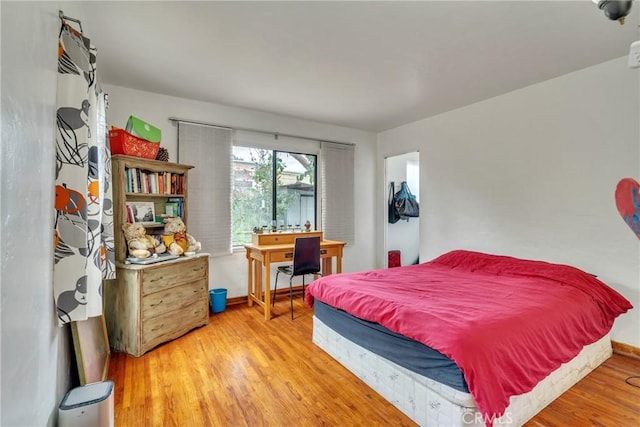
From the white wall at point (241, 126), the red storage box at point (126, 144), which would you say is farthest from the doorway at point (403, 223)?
the red storage box at point (126, 144)

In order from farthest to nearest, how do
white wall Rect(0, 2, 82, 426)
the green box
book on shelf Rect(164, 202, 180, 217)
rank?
book on shelf Rect(164, 202, 180, 217), the green box, white wall Rect(0, 2, 82, 426)

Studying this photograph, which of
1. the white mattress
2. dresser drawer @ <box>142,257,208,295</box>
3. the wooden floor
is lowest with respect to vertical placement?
the wooden floor

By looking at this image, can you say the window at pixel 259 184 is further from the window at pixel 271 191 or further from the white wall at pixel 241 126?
the white wall at pixel 241 126

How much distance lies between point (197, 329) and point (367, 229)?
2959mm

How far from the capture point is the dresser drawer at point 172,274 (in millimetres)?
2525

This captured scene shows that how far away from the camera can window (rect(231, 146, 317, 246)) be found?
12.9 feet

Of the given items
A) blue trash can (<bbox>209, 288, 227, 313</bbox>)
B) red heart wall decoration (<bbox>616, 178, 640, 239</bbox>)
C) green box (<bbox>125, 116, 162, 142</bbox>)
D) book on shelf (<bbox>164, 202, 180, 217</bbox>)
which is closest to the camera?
red heart wall decoration (<bbox>616, 178, 640, 239</bbox>)

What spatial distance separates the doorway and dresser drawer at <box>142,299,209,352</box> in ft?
10.1

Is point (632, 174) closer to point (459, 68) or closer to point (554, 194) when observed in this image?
point (554, 194)

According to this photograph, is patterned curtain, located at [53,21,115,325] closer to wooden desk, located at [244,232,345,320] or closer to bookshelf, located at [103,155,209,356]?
bookshelf, located at [103,155,209,356]

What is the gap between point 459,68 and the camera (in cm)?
271

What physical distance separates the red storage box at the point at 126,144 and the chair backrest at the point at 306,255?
1.72 m

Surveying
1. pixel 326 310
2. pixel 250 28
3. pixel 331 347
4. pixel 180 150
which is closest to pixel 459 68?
pixel 250 28

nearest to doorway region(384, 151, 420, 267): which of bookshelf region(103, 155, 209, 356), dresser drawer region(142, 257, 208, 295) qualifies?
dresser drawer region(142, 257, 208, 295)
